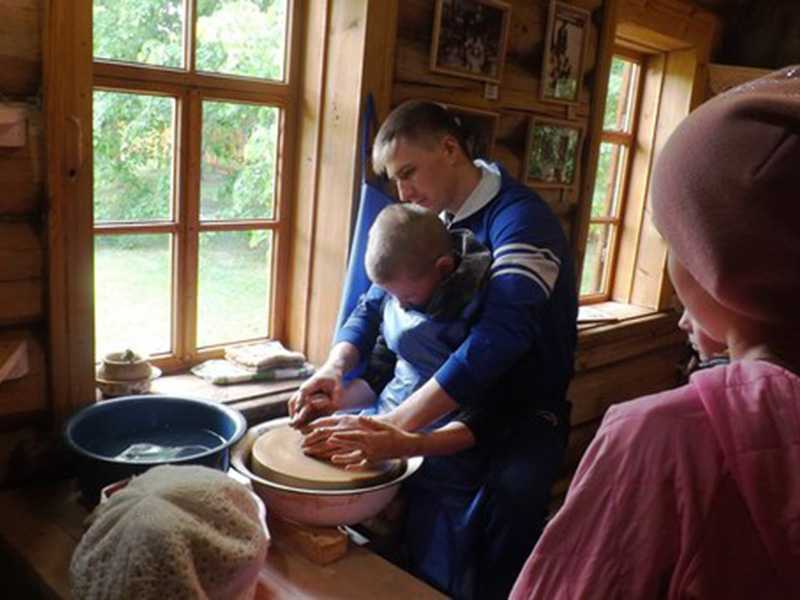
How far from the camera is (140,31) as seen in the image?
1.61m

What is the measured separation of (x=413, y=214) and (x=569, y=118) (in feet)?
4.21

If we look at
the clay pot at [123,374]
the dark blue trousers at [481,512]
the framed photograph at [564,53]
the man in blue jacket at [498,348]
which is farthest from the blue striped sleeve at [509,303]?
the framed photograph at [564,53]

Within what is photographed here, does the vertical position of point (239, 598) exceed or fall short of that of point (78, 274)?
it falls short

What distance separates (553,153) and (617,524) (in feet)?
6.66

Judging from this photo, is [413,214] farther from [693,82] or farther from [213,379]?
[693,82]

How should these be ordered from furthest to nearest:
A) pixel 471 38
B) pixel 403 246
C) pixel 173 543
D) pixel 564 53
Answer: pixel 564 53 → pixel 471 38 → pixel 403 246 → pixel 173 543

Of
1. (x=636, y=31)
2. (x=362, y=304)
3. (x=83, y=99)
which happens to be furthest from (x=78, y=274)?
(x=636, y=31)

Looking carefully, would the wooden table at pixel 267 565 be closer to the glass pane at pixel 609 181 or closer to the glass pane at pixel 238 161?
the glass pane at pixel 238 161

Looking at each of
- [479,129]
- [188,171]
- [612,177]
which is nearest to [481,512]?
[188,171]

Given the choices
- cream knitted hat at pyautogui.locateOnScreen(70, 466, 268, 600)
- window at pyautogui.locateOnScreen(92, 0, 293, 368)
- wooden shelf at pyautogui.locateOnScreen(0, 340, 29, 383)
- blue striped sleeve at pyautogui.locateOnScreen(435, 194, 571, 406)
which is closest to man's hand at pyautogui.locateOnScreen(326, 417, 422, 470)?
blue striped sleeve at pyautogui.locateOnScreen(435, 194, 571, 406)

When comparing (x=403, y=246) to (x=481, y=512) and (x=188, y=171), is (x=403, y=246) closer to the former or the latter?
(x=481, y=512)

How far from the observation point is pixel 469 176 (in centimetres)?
166

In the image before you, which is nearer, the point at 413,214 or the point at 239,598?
the point at 239,598

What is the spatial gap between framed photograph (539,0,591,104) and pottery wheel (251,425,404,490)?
1.50 metres
